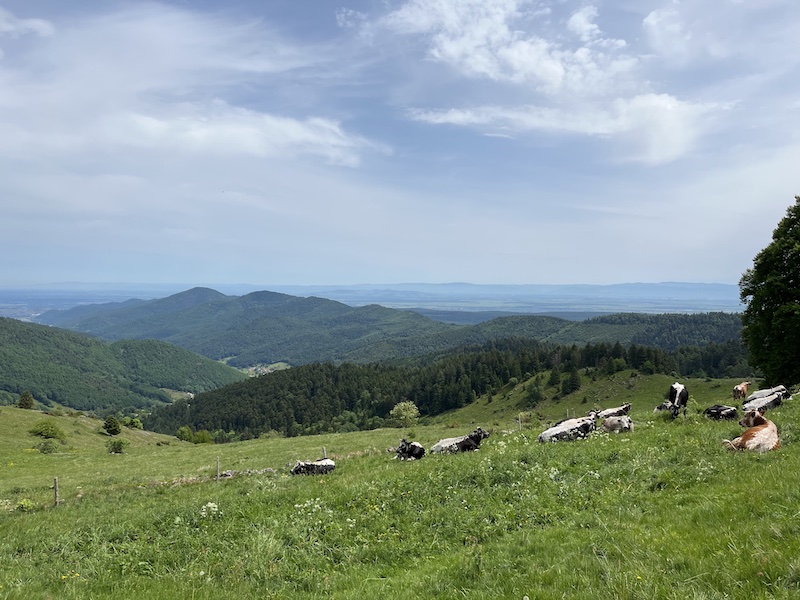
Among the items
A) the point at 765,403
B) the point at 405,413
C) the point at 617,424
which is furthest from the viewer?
the point at 405,413

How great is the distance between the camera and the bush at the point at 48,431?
6044 cm

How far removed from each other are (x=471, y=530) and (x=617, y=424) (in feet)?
46.0

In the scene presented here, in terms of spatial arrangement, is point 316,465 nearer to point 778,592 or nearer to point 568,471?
point 568,471

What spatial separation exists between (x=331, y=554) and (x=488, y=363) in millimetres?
156140

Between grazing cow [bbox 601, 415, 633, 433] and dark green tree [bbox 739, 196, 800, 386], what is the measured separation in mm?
21361

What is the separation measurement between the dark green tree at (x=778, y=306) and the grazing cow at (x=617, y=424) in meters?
21.4

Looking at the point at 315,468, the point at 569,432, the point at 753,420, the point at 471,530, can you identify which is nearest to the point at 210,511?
the point at 315,468

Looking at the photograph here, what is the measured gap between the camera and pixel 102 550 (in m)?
13.3

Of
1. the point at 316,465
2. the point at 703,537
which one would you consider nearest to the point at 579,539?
the point at 703,537

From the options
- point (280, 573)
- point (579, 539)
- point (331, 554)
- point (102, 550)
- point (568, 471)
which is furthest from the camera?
point (568, 471)

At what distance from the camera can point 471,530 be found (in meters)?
12.3

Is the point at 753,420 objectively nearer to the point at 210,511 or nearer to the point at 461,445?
the point at 461,445

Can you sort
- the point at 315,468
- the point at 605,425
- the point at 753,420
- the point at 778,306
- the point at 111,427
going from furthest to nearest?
the point at 111,427
the point at 778,306
the point at 315,468
the point at 605,425
the point at 753,420

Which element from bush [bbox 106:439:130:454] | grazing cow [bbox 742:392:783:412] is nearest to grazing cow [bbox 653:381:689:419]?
grazing cow [bbox 742:392:783:412]
